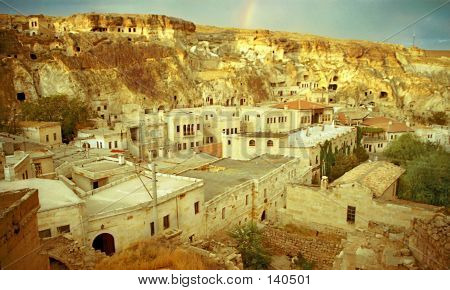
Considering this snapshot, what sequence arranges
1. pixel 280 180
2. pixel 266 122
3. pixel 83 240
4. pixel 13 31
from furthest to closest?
pixel 13 31, pixel 266 122, pixel 280 180, pixel 83 240

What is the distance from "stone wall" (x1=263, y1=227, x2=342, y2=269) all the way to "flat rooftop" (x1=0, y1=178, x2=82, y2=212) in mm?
6100

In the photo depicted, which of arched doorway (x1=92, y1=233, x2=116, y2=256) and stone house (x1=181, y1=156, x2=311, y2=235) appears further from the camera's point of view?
stone house (x1=181, y1=156, x2=311, y2=235)

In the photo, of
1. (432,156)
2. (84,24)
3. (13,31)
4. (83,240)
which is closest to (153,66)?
(84,24)

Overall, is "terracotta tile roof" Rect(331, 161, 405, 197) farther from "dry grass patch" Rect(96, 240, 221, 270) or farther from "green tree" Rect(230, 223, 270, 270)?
"dry grass patch" Rect(96, 240, 221, 270)

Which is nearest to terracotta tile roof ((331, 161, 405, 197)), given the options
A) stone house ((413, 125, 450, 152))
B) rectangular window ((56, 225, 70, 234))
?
rectangular window ((56, 225, 70, 234))

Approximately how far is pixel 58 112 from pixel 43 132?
5743 mm

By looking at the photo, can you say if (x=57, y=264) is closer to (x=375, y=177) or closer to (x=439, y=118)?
(x=375, y=177)

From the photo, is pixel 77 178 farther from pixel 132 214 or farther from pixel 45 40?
pixel 45 40

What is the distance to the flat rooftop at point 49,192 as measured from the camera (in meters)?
8.55

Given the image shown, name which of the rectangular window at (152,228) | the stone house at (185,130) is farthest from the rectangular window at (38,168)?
the stone house at (185,130)

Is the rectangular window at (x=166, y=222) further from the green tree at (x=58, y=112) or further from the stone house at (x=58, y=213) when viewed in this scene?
the green tree at (x=58, y=112)

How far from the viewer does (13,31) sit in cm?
3231

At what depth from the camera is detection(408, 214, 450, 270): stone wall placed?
219 inches

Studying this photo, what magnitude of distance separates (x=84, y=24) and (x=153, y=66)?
9.11 m
